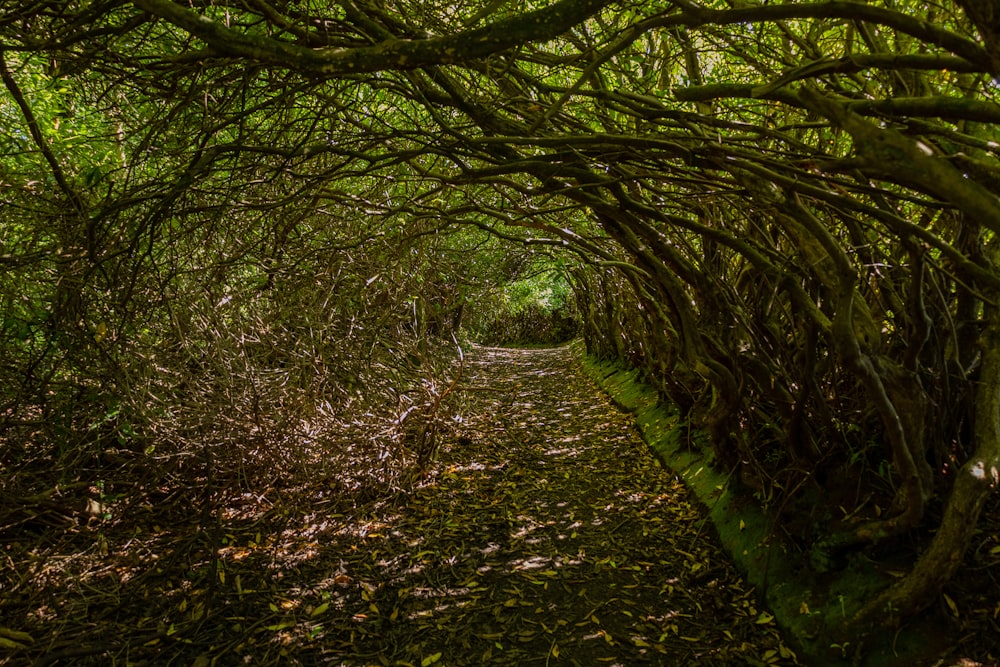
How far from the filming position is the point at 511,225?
411 cm

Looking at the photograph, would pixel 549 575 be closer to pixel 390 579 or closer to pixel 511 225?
pixel 390 579

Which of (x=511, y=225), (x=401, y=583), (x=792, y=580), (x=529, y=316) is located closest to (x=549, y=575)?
(x=401, y=583)

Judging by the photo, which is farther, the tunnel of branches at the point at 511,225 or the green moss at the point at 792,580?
the green moss at the point at 792,580

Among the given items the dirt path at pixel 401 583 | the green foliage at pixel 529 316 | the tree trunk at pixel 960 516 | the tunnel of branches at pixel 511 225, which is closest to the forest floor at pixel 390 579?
the dirt path at pixel 401 583

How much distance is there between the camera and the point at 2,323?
3.91 m

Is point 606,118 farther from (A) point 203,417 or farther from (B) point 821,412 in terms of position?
(A) point 203,417

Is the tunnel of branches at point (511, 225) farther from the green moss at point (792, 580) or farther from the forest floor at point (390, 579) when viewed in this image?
the forest floor at point (390, 579)

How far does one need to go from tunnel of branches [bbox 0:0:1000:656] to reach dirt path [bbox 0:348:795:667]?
0.52 metres

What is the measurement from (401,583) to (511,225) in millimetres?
2724

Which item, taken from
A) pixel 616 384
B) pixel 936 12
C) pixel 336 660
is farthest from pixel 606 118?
pixel 616 384

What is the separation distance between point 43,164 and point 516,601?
454cm

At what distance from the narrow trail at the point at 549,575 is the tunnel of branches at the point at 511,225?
2.05 feet

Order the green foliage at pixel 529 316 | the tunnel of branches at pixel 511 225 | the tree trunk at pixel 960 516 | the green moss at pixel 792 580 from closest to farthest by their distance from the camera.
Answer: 1. the tunnel of branches at pixel 511 225
2. the tree trunk at pixel 960 516
3. the green moss at pixel 792 580
4. the green foliage at pixel 529 316

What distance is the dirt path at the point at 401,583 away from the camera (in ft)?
10.7
